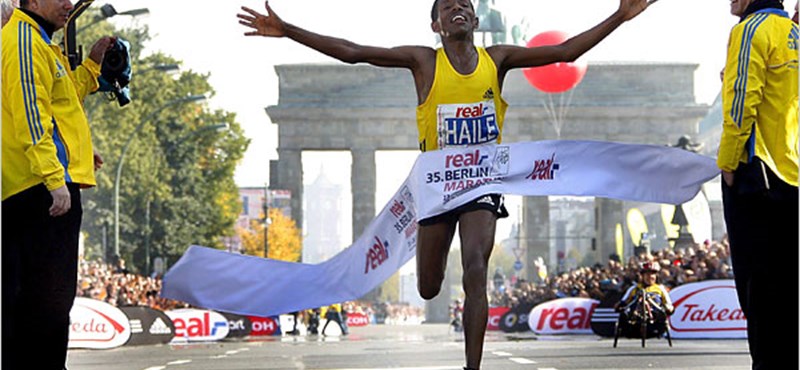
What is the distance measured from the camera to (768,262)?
7.53 meters

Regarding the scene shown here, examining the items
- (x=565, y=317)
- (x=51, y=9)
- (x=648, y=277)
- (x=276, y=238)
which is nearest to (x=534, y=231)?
(x=276, y=238)

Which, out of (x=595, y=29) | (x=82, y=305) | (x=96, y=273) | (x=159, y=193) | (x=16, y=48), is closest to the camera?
(x=16, y=48)

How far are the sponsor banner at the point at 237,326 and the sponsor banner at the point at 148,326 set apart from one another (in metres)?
7.67

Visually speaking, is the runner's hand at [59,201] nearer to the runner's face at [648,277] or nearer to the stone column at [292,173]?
the runner's face at [648,277]

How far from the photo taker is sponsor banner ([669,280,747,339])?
26344 millimetres

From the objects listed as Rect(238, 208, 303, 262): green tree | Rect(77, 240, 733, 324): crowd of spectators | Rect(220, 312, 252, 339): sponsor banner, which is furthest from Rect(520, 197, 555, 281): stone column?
Rect(220, 312, 252, 339): sponsor banner

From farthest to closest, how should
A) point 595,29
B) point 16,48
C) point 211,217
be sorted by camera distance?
point 211,217 < point 595,29 < point 16,48

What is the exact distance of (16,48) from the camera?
7.50m

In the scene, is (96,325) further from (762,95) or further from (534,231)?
(534,231)

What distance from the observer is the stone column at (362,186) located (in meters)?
106

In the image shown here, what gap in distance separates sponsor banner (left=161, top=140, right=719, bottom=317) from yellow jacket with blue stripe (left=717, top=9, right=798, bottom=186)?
1.71 meters

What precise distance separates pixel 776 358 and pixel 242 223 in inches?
4055

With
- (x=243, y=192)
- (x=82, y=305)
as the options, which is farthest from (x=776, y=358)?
(x=243, y=192)

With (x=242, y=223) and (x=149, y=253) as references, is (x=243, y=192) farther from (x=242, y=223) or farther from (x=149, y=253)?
(x=149, y=253)
